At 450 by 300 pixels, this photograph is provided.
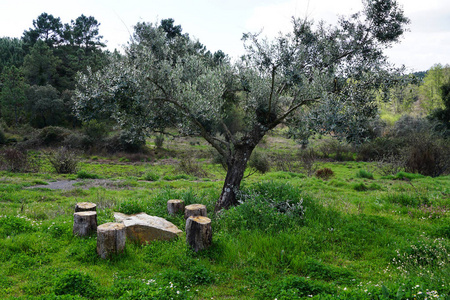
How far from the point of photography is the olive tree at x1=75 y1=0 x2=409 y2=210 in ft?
30.1

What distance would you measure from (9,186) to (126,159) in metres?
19.9

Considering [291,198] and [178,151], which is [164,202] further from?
[178,151]

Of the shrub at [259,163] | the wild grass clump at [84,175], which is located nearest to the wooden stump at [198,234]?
the wild grass clump at [84,175]

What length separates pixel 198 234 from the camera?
23.2 feet

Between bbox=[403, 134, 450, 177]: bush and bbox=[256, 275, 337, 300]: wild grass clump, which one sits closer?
bbox=[256, 275, 337, 300]: wild grass clump

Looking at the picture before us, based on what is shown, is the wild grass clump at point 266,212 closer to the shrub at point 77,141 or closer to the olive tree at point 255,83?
the olive tree at point 255,83

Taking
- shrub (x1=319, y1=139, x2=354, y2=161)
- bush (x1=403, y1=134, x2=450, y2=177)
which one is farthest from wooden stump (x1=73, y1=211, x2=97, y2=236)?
shrub (x1=319, y1=139, x2=354, y2=161)

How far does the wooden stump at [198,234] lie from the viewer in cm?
706

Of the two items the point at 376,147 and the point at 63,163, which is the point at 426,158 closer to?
the point at 376,147

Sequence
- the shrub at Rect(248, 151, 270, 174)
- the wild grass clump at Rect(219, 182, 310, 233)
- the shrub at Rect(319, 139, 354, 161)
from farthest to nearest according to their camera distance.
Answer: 1. the shrub at Rect(319, 139, 354, 161)
2. the shrub at Rect(248, 151, 270, 174)
3. the wild grass clump at Rect(219, 182, 310, 233)

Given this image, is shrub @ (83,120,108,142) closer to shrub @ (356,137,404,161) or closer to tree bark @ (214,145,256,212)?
shrub @ (356,137,404,161)

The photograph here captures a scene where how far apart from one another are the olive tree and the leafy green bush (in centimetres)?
493

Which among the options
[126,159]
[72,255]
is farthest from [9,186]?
[126,159]

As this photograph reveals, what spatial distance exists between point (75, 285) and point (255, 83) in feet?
26.1
